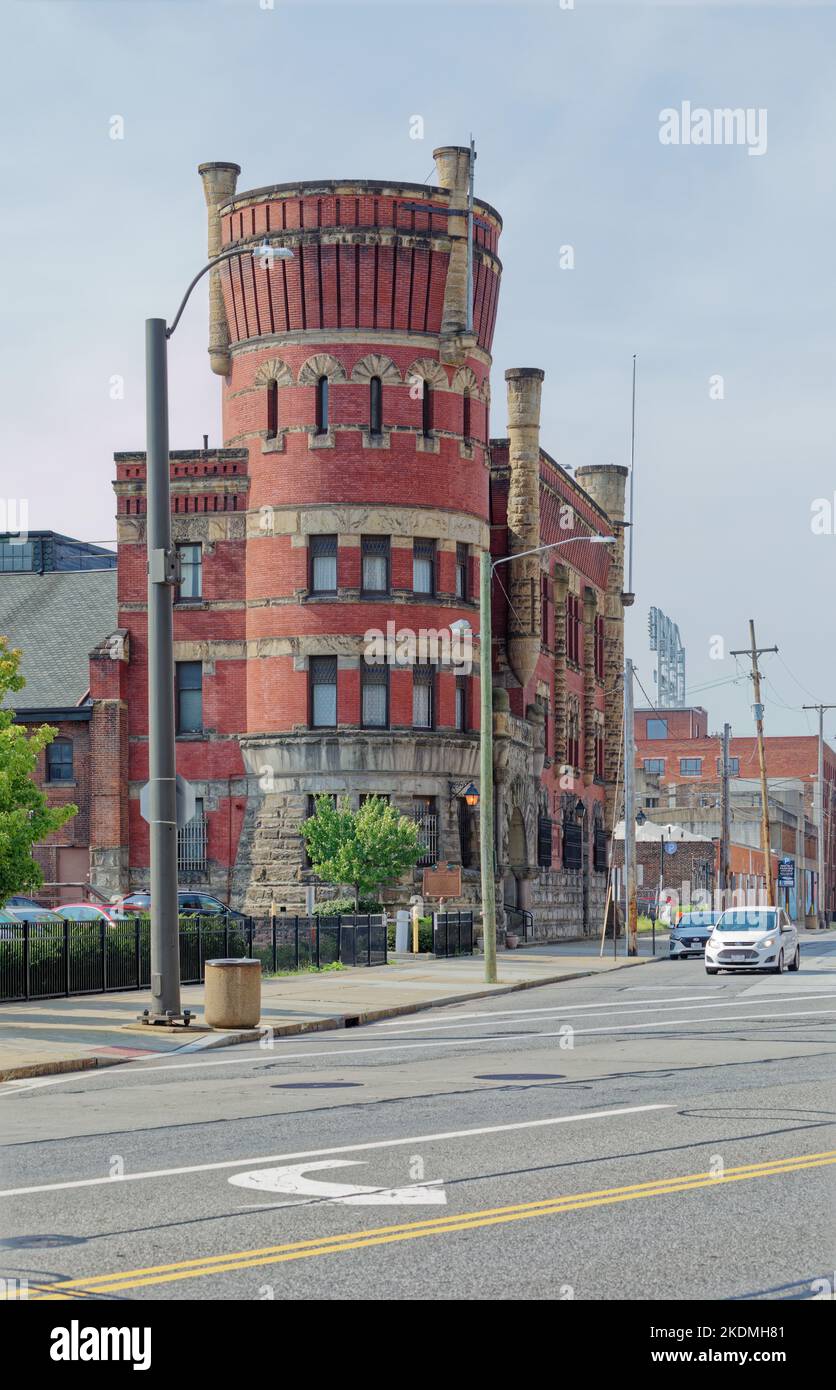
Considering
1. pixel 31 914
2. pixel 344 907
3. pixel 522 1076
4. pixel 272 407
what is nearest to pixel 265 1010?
pixel 522 1076

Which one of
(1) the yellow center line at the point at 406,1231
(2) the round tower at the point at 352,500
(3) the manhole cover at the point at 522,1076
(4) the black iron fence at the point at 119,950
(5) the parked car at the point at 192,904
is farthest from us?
(2) the round tower at the point at 352,500

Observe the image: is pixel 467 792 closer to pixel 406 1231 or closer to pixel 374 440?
pixel 374 440

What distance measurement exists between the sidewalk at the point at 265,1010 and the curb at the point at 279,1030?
0.01 metres

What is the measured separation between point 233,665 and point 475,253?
45.3 ft

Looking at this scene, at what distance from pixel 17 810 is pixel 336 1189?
1577cm

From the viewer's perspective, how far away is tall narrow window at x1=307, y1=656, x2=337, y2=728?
161 feet

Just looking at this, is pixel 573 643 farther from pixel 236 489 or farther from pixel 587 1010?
pixel 587 1010

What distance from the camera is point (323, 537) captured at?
49219mm

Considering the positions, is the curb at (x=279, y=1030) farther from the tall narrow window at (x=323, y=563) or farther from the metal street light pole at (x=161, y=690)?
the tall narrow window at (x=323, y=563)

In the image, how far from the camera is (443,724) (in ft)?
164

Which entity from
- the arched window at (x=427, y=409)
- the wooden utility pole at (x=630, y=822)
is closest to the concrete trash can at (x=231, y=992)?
the wooden utility pole at (x=630, y=822)

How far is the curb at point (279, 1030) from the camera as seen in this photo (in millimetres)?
19188

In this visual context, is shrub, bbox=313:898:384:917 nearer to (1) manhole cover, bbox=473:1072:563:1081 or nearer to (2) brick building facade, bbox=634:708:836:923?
(1) manhole cover, bbox=473:1072:563:1081

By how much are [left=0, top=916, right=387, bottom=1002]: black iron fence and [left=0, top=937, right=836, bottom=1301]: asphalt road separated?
703 cm
